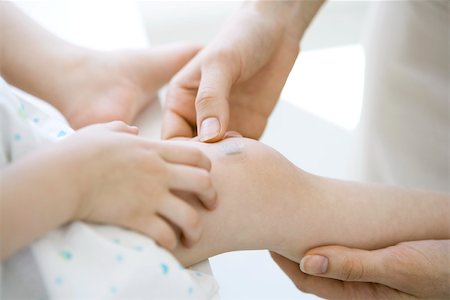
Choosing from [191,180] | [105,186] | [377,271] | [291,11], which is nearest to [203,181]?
[191,180]

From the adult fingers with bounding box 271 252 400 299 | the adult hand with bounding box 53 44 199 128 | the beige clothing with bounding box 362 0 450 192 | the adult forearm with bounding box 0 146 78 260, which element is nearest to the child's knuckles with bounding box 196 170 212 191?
the adult forearm with bounding box 0 146 78 260

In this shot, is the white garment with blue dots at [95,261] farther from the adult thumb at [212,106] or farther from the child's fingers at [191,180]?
the adult thumb at [212,106]

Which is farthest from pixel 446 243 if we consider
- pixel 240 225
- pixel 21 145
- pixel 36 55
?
pixel 36 55

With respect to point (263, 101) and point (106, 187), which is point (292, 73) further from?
A: point (106, 187)

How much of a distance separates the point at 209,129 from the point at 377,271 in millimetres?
334

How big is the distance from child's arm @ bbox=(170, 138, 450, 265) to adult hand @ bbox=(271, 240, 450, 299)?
0.02 meters

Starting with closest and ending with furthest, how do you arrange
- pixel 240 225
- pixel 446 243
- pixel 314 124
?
pixel 240 225 < pixel 446 243 < pixel 314 124

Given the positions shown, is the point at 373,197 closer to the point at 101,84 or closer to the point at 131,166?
the point at 131,166

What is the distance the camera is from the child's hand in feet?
1.77

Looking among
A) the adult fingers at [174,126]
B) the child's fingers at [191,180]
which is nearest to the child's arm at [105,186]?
the child's fingers at [191,180]

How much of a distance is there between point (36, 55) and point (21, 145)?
42cm

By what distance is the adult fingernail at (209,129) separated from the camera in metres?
0.76

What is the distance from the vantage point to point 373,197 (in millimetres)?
767

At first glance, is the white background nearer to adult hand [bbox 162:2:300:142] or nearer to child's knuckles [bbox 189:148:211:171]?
adult hand [bbox 162:2:300:142]
